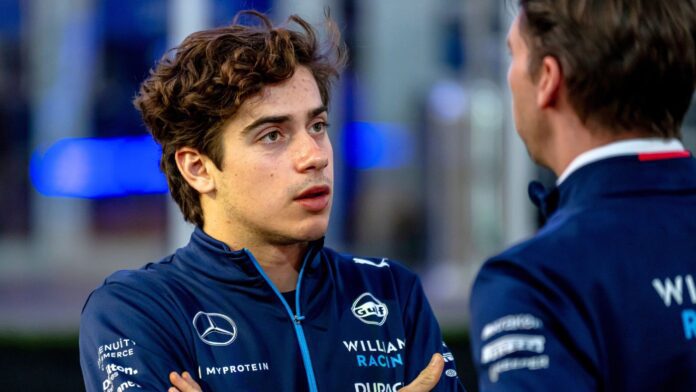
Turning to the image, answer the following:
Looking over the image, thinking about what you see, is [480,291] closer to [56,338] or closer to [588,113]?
[588,113]

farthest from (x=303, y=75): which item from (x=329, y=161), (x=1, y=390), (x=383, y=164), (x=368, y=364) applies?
(x=383, y=164)

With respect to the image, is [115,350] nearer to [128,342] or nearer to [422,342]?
[128,342]

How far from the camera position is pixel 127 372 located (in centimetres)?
236

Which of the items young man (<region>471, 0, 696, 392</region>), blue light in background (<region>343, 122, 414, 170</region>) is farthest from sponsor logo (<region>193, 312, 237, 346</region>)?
blue light in background (<region>343, 122, 414, 170</region>)

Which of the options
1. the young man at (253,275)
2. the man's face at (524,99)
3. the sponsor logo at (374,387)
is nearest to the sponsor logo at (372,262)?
the young man at (253,275)

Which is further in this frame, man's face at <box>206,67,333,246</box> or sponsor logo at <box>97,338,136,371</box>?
man's face at <box>206,67,333,246</box>

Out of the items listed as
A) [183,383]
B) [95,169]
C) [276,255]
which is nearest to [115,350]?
[183,383]

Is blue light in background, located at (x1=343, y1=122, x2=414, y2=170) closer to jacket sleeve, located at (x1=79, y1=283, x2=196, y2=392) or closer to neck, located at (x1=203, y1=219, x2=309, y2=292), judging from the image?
neck, located at (x1=203, y1=219, x2=309, y2=292)

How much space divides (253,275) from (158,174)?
750 centimetres

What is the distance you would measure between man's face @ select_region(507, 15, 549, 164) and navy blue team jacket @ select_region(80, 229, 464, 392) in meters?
0.80

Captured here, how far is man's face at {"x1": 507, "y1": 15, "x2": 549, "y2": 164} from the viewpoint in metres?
1.82

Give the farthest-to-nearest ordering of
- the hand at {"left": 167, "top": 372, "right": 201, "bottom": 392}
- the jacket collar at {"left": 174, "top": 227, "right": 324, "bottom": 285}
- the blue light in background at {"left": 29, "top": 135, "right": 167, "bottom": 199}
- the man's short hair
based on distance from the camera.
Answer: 1. the blue light in background at {"left": 29, "top": 135, "right": 167, "bottom": 199}
2. the jacket collar at {"left": 174, "top": 227, "right": 324, "bottom": 285}
3. the hand at {"left": 167, "top": 372, "right": 201, "bottom": 392}
4. the man's short hair

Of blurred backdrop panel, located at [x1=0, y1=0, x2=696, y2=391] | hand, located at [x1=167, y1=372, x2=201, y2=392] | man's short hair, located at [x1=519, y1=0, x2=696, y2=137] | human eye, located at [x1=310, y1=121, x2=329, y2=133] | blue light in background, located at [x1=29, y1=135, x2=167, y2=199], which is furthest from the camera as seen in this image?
blurred backdrop panel, located at [x1=0, y1=0, x2=696, y2=391]

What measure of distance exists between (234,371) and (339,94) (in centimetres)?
738
